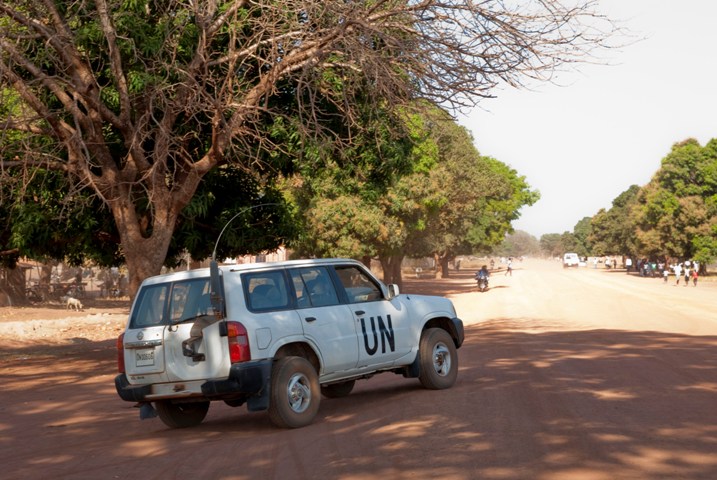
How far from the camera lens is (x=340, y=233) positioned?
151 ft

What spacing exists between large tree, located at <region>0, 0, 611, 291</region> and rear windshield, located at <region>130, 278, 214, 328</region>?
515cm

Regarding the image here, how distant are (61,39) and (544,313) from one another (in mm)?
21581

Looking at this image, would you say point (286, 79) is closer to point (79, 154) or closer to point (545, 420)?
point (79, 154)

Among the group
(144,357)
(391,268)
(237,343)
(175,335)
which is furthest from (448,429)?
(391,268)

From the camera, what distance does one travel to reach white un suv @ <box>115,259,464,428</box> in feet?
33.0

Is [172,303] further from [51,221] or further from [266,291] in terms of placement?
[51,221]

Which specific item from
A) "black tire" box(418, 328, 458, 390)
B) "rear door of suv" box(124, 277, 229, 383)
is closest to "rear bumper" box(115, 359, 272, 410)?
"rear door of suv" box(124, 277, 229, 383)

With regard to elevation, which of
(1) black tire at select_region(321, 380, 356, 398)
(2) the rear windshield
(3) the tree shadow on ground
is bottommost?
(3) the tree shadow on ground

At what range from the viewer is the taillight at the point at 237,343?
32.8 feet

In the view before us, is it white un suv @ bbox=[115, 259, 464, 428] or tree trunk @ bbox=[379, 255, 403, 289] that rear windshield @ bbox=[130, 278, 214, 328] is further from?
tree trunk @ bbox=[379, 255, 403, 289]

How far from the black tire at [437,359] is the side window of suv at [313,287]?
1.71 metres

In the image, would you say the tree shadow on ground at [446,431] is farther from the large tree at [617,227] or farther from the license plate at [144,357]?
the large tree at [617,227]

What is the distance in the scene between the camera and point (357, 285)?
12.1 metres

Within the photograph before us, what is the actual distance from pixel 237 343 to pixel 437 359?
12.3 feet
